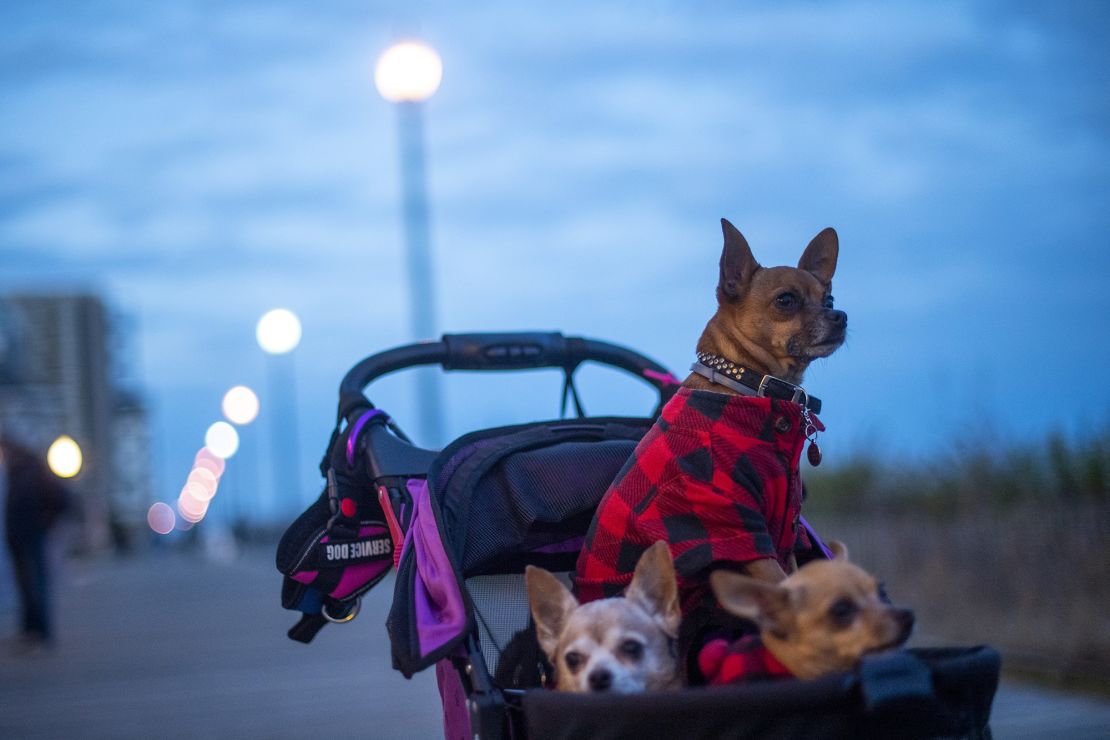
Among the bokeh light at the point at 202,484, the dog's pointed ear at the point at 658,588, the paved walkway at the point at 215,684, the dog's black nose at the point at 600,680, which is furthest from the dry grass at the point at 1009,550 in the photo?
the bokeh light at the point at 202,484

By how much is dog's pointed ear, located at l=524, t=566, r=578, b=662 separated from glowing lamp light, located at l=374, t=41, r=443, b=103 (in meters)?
8.97

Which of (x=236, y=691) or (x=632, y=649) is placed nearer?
(x=632, y=649)

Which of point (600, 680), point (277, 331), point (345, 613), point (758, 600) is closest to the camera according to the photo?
point (758, 600)

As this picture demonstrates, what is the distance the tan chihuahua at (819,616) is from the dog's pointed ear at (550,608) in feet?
2.20

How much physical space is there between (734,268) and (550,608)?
4.06 ft

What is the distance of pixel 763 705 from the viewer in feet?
6.90

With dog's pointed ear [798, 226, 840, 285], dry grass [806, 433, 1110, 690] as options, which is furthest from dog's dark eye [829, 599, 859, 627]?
dry grass [806, 433, 1110, 690]

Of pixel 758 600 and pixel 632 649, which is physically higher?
pixel 758 600

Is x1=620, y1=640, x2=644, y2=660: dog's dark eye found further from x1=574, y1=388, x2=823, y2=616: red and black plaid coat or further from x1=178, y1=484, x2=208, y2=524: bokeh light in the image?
x1=178, y1=484, x2=208, y2=524: bokeh light

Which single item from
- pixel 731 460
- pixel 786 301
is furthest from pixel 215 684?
pixel 731 460

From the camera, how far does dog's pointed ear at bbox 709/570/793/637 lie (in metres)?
2.44

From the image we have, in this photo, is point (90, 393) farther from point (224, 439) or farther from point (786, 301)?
point (786, 301)

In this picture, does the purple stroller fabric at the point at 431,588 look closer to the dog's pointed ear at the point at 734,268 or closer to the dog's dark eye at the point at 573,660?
the dog's dark eye at the point at 573,660

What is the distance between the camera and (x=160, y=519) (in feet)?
491
